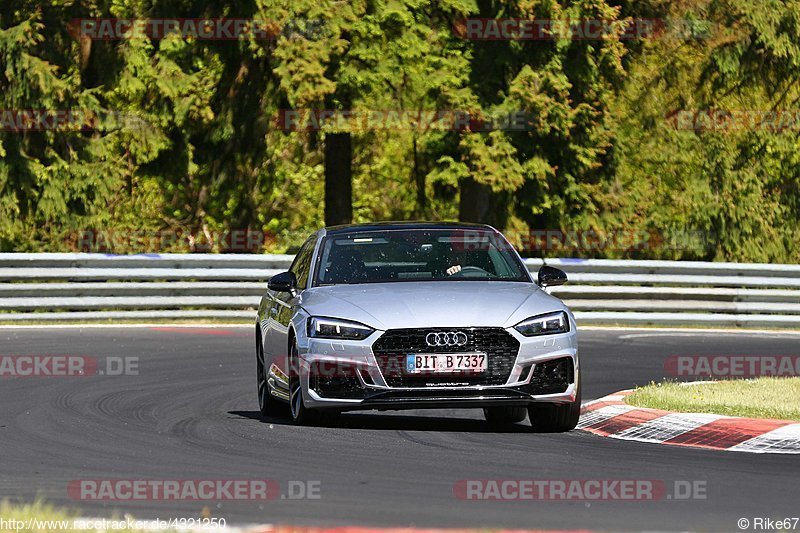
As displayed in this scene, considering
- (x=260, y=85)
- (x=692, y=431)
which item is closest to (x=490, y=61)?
(x=260, y=85)

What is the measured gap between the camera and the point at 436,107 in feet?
104

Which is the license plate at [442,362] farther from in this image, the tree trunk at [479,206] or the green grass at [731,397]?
the tree trunk at [479,206]

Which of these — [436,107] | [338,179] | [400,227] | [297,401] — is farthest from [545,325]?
[338,179]

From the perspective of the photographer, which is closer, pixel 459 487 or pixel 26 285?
pixel 459 487

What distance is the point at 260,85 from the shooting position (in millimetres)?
32281

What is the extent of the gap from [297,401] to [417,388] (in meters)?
1.07

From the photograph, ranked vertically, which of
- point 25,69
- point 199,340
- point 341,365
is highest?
point 25,69

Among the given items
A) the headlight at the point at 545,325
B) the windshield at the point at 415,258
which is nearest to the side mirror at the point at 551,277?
the windshield at the point at 415,258

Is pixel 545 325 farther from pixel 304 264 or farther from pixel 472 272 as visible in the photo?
pixel 304 264

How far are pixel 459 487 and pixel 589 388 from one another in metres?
6.64

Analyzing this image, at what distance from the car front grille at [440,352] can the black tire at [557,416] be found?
57 cm

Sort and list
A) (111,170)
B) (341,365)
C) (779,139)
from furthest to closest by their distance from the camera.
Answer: (779,139)
(111,170)
(341,365)

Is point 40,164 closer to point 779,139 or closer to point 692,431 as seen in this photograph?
point 779,139

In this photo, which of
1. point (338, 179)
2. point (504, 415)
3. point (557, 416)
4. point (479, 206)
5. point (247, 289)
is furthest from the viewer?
point (479, 206)
